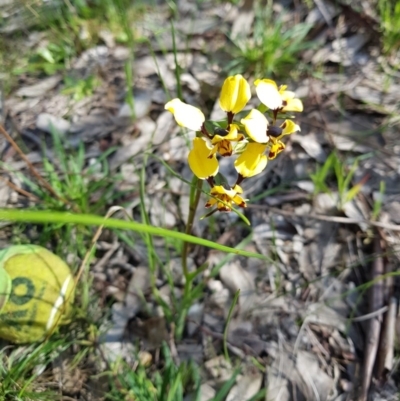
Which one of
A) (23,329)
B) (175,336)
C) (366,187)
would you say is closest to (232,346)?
(175,336)

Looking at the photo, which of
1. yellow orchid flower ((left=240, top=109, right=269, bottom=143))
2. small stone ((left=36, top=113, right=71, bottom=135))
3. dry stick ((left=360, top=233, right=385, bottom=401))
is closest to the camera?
yellow orchid flower ((left=240, top=109, right=269, bottom=143))

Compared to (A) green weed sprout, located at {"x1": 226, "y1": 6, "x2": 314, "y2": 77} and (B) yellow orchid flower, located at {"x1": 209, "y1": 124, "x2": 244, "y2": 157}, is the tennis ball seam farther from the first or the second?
(A) green weed sprout, located at {"x1": 226, "y1": 6, "x2": 314, "y2": 77}

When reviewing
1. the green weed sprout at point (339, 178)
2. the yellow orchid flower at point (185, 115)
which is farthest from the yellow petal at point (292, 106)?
the green weed sprout at point (339, 178)

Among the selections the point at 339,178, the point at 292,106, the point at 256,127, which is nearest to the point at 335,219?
the point at 339,178

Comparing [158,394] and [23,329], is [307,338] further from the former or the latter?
[23,329]

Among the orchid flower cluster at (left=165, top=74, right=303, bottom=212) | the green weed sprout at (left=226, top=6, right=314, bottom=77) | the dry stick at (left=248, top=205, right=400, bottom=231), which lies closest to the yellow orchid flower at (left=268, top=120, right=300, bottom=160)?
the orchid flower cluster at (left=165, top=74, right=303, bottom=212)

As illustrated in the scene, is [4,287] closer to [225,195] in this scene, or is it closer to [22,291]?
[22,291]
